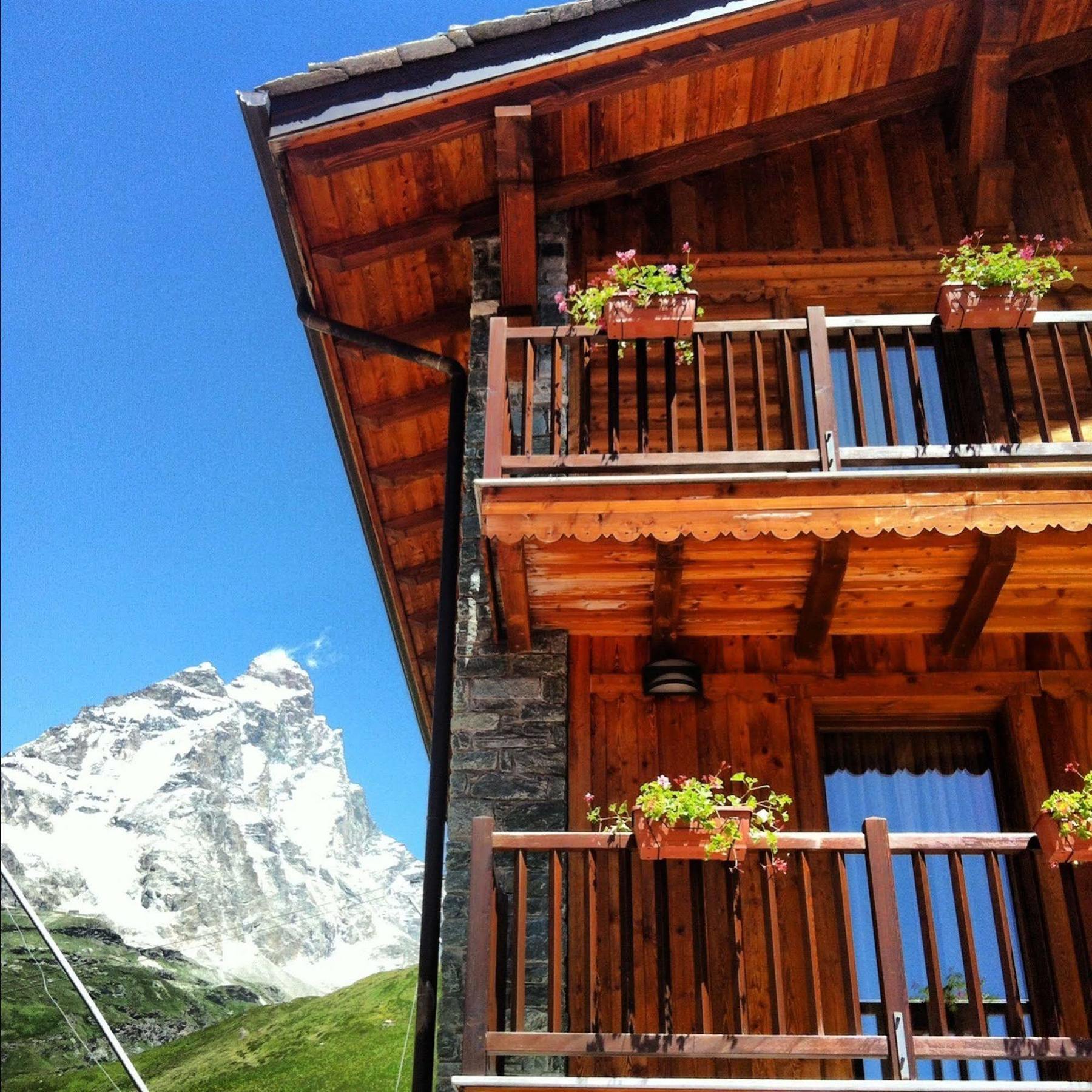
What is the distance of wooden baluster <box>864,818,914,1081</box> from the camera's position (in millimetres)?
5176

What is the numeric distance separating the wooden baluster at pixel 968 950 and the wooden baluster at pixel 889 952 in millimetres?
266

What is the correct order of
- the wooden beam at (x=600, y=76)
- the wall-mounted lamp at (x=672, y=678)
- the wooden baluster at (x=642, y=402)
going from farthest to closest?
the wooden beam at (x=600, y=76) < the wall-mounted lamp at (x=672, y=678) < the wooden baluster at (x=642, y=402)

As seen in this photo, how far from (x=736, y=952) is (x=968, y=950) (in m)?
0.99

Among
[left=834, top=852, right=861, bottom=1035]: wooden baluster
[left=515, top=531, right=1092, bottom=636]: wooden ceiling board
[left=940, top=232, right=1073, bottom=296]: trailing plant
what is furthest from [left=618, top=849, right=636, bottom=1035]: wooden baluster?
[left=940, top=232, right=1073, bottom=296]: trailing plant

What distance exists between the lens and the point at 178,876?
97.9ft

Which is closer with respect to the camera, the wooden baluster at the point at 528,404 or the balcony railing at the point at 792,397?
the balcony railing at the point at 792,397

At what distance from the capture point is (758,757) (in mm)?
7168

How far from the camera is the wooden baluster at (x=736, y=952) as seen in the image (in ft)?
17.5

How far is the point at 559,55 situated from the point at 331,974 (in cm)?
2018

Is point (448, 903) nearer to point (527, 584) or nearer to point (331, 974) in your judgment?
point (527, 584)

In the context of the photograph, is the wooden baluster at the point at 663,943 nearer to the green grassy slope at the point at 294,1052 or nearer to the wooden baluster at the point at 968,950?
the wooden baluster at the point at 968,950

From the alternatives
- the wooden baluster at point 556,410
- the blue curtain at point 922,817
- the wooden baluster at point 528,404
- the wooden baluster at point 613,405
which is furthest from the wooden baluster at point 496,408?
the blue curtain at point 922,817

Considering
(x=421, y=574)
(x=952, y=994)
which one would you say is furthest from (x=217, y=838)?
(x=952, y=994)

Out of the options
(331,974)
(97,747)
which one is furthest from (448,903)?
(97,747)
